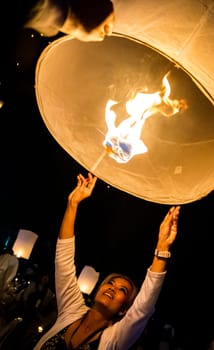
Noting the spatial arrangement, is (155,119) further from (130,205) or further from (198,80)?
(130,205)

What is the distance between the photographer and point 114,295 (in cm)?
280

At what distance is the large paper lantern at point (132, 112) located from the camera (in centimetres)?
198

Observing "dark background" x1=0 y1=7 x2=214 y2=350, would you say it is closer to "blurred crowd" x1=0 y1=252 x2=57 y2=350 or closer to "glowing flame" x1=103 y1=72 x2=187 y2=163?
"blurred crowd" x1=0 y1=252 x2=57 y2=350

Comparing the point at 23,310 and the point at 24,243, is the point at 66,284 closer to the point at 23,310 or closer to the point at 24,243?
the point at 23,310

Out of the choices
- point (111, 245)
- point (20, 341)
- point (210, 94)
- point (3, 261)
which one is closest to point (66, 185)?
point (111, 245)

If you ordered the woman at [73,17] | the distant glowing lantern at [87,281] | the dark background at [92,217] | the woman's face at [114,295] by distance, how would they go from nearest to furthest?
the woman at [73,17] → the woman's face at [114,295] → the dark background at [92,217] → the distant glowing lantern at [87,281]

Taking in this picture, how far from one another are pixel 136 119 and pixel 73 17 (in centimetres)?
93

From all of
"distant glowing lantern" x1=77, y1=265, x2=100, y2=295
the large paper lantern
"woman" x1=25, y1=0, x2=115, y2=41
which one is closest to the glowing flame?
the large paper lantern

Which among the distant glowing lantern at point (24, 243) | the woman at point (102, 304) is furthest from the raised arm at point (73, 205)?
the distant glowing lantern at point (24, 243)

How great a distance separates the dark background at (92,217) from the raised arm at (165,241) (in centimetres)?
390

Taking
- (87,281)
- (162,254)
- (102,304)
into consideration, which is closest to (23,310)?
(102,304)

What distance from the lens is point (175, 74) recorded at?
6.69 ft

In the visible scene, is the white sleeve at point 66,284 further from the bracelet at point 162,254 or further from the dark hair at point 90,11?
the dark hair at point 90,11

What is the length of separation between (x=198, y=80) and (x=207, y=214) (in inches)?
266
